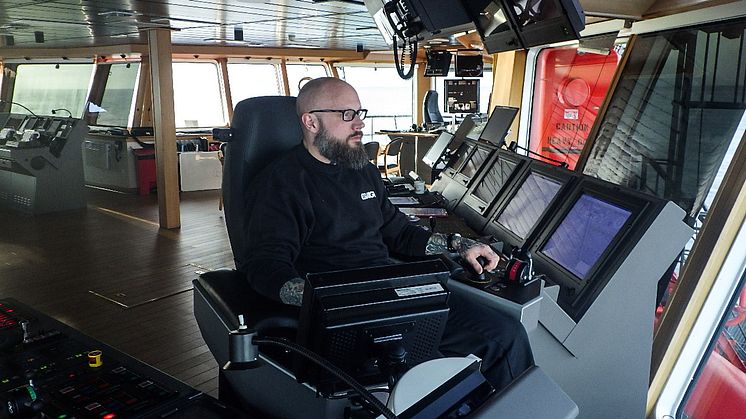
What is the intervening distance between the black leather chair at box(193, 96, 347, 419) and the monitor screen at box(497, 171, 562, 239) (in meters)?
1.00

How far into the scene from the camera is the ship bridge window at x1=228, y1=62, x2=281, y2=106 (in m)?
10.7

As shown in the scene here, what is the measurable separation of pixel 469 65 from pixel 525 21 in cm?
714

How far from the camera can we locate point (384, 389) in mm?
1287

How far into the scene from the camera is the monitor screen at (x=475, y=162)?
11.2 feet

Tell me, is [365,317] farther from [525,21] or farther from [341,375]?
[525,21]

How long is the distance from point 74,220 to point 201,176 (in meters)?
2.37

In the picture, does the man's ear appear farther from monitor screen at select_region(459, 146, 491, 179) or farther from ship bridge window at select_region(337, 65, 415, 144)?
ship bridge window at select_region(337, 65, 415, 144)

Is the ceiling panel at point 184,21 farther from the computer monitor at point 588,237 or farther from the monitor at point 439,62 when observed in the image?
the computer monitor at point 588,237

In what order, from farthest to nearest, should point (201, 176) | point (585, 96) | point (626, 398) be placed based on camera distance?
point (201, 176)
point (585, 96)
point (626, 398)

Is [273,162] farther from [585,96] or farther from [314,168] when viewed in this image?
[585,96]

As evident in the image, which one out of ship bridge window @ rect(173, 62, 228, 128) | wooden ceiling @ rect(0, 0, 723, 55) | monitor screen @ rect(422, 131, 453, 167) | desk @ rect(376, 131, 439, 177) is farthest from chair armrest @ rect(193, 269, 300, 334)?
ship bridge window @ rect(173, 62, 228, 128)

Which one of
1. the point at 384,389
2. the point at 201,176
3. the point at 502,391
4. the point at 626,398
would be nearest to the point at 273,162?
the point at 384,389

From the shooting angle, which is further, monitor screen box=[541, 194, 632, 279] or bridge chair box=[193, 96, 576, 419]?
monitor screen box=[541, 194, 632, 279]

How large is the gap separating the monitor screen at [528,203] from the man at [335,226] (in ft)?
1.16
